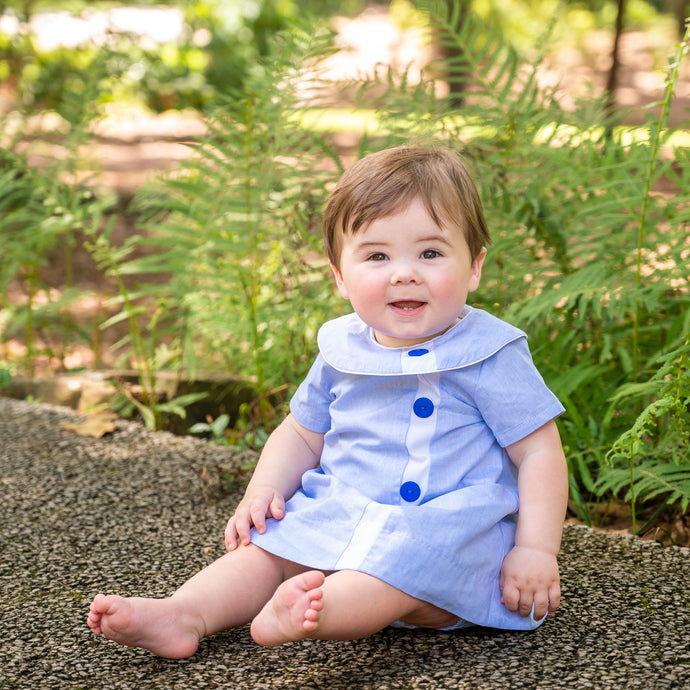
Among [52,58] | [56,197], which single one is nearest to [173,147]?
[52,58]

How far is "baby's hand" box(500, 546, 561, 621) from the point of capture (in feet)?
5.89

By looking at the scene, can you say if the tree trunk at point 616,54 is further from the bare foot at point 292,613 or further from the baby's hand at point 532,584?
the bare foot at point 292,613

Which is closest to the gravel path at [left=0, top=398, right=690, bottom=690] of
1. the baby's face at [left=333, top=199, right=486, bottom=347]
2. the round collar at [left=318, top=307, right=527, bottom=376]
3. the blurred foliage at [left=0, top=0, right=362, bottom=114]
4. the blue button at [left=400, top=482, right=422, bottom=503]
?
the blue button at [left=400, top=482, right=422, bottom=503]

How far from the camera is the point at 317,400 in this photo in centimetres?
217

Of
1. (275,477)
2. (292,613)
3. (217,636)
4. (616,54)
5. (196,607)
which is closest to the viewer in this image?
(292,613)

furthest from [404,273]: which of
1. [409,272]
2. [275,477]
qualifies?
[275,477]

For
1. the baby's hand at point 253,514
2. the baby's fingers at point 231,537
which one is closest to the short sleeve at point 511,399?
the baby's hand at point 253,514

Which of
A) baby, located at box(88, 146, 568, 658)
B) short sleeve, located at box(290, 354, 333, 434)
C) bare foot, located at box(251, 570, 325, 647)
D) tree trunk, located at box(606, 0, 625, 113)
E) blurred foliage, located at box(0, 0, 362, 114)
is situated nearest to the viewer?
bare foot, located at box(251, 570, 325, 647)

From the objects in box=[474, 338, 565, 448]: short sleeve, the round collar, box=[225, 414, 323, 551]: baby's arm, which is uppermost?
the round collar

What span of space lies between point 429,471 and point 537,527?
0.26m

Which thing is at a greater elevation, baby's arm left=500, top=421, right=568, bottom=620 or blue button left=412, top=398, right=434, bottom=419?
blue button left=412, top=398, right=434, bottom=419

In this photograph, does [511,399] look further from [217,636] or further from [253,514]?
[217,636]

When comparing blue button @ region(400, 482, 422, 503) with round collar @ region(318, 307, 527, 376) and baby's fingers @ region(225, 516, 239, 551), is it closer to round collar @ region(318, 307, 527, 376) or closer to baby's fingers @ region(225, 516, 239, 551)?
round collar @ region(318, 307, 527, 376)

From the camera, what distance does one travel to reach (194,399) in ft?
11.2
